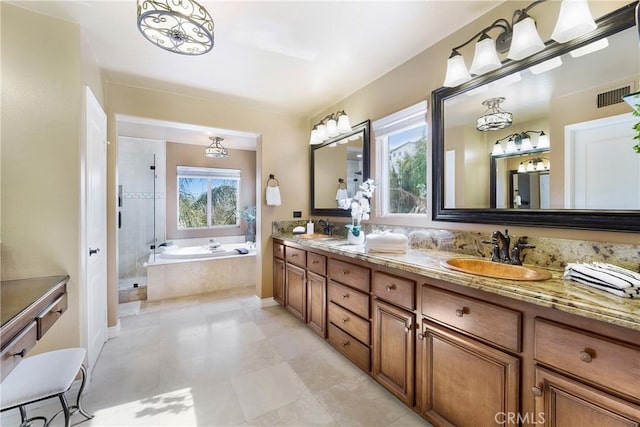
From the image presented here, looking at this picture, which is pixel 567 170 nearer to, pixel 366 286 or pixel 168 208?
pixel 366 286

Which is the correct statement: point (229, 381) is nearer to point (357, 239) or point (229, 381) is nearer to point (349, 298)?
point (349, 298)

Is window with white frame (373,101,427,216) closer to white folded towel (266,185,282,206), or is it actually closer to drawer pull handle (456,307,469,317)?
drawer pull handle (456,307,469,317)

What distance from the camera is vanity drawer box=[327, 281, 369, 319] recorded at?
1.91 metres

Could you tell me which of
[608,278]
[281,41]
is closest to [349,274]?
[608,278]

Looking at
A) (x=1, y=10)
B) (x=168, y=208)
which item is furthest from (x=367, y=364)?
(x=168, y=208)

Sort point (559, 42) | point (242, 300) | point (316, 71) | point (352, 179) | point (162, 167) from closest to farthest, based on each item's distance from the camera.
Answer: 1. point (559, 42)
2. point (316, 71)
3. point (352, 179)
4. point (242, 300)
5. point (162, 167)

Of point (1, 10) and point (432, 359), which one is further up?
point (1, 10)

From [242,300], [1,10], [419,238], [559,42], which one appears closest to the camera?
[559,42]

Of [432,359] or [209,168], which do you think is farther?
[209,168]

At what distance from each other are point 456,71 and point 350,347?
212cm

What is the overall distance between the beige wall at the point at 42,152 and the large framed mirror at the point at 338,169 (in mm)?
2277

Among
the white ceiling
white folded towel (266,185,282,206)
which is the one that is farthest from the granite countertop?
white folded towel (266,185,282,206)

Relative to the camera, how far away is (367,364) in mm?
1902

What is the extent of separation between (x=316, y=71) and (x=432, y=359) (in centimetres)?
244
